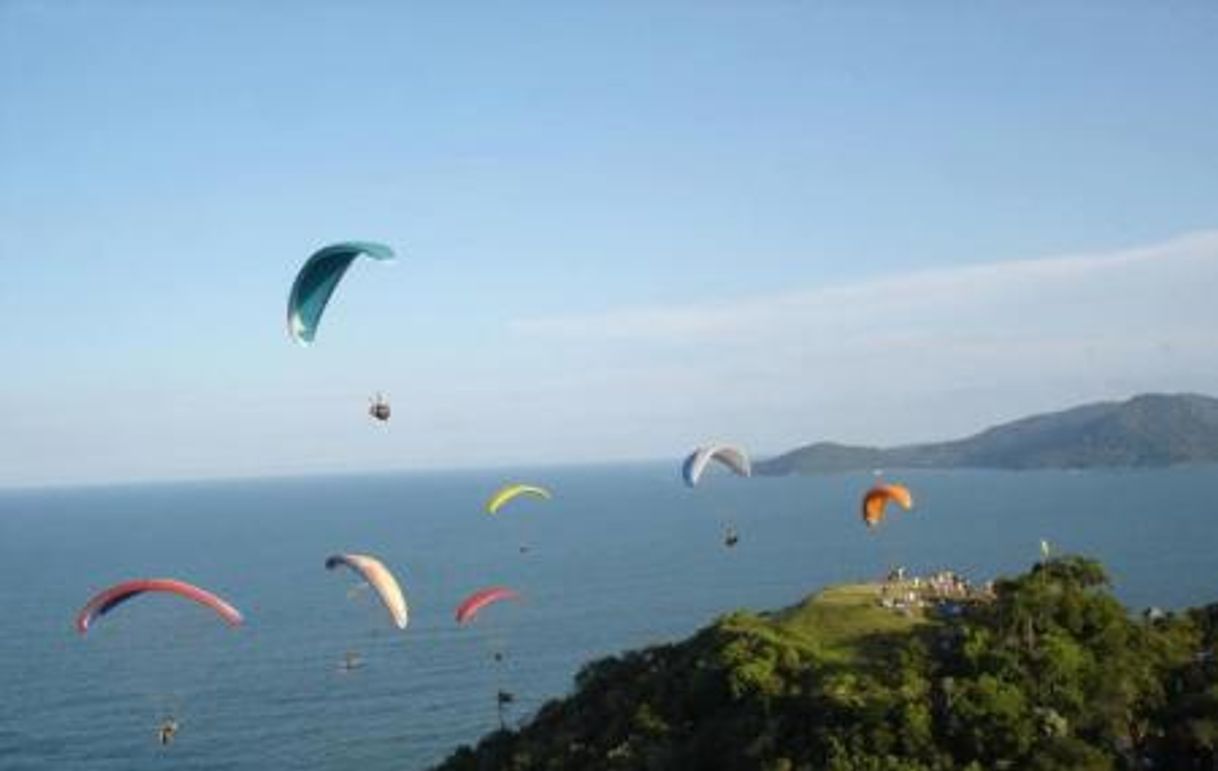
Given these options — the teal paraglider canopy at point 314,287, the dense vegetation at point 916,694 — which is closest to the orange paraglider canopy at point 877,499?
the dense vegetation at point 916,694

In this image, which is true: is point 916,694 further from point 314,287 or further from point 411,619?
point 411,619

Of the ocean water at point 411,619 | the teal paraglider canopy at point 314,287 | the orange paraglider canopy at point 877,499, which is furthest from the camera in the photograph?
the ocean water at point 411,619

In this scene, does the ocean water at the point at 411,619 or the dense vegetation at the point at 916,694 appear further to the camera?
the ocean water at the point at 411,619

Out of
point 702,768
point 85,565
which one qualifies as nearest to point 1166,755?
point 702,768

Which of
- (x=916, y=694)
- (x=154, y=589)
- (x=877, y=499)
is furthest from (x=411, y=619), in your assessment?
(x=916, y=694)

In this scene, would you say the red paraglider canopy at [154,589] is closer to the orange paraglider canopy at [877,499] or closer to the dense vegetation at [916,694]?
A: the dense vegetation at [916,694]

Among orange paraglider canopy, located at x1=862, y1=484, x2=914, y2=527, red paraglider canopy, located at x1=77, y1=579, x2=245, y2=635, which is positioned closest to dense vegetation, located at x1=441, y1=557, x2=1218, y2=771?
orange paraglider canopy, located at x1=862, y1=484, x2=914, y2=527
